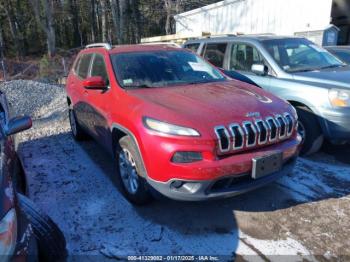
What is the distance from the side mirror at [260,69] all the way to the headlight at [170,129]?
8.90 ft

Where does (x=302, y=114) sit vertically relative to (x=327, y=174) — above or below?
above

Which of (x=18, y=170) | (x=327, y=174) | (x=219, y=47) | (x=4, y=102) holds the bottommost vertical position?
(x=327, y=174)

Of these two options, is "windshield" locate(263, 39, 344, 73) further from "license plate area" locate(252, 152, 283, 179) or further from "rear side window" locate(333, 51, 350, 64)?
"license plate area" locate(252, 152, 283, 179)

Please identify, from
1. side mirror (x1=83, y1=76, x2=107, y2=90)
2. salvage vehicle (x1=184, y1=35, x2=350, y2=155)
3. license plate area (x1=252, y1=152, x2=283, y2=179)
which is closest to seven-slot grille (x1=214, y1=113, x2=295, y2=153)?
license plate area (x1=252, y1=152, x2=283, y2=179)

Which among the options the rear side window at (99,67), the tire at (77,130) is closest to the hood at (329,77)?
Answer: the rear side window at (99,67)

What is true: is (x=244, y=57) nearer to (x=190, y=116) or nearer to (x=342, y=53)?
(x=190, y=116)

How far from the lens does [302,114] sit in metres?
4.77

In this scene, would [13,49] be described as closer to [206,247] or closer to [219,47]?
[219,47]

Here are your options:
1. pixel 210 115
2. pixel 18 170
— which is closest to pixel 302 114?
pixel 210 115

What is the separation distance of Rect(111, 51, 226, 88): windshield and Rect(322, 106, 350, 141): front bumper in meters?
1.51

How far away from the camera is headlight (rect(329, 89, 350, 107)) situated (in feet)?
14.3

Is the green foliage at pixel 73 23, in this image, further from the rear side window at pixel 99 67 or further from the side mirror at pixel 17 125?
the side mirror at pixel 17 125

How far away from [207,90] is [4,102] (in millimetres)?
2529

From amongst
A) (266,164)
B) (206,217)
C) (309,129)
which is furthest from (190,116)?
(309,129)
